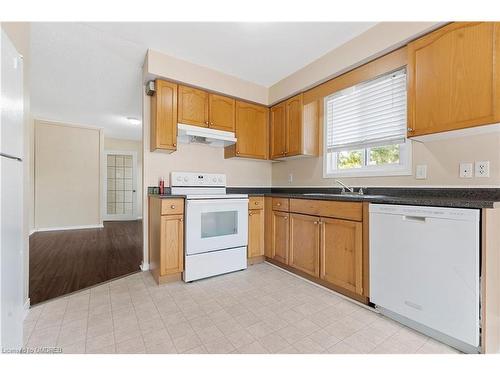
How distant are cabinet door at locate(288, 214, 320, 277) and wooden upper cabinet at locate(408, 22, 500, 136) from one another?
1178 millimetres

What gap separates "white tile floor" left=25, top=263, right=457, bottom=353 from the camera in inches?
55.1

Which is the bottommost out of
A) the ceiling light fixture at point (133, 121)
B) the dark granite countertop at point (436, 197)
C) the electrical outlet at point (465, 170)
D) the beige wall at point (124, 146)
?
the dark granite countertop at point (436, 197)

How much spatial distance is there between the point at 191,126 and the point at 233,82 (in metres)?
0.89

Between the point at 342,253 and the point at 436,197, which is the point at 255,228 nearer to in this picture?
the point at 342,253

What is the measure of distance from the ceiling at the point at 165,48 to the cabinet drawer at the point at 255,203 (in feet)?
5.38

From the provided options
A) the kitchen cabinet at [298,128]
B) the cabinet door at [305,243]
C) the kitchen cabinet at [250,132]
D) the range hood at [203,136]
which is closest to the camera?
the cabinet door at [305,243]

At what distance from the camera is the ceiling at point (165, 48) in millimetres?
2139

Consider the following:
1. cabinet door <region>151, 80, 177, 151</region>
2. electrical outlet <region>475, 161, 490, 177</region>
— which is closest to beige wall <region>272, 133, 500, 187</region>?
electrical outlet <region>475, 161, 490, 177</region>

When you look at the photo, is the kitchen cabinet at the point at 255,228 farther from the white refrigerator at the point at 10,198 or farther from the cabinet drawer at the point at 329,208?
the white refrigerator at the point at 10,198

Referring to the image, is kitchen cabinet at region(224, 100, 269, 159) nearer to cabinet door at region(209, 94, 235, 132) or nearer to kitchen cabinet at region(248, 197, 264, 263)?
cabinet door at region(209, 94, 235, 132)

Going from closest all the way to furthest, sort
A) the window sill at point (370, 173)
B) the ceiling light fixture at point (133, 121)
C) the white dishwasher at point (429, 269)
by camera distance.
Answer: the white dishwasher at point (429, 269) → the window sill at point (370, 173) → the ceiling light fixture at point (133, 121)

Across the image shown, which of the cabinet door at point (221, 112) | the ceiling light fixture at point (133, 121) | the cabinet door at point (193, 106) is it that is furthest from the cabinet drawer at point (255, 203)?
the ceiling light fixture at point (133, 121)

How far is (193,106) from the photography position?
2752 mm
